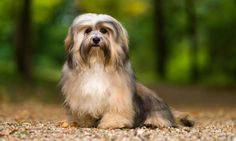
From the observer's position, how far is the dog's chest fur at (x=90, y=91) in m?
10.1

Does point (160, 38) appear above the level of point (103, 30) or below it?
below

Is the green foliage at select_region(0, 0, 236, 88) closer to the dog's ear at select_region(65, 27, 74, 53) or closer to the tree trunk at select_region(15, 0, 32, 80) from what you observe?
the tree trunk at select_region(15, 0, 32, 80)

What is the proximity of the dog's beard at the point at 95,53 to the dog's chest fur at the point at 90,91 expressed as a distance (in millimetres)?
108

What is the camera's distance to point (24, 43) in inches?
1000

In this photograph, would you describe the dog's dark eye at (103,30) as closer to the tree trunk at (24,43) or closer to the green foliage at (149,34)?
the tree trunk at (24,43)

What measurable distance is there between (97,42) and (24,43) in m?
15.8

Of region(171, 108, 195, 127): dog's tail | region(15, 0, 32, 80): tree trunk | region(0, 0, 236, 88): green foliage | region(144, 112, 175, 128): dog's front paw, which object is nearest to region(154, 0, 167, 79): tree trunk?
region(0, 0, 236, 88): green foliage

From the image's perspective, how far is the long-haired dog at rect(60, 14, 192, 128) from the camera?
9992 millimetres

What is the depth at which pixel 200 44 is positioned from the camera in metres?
41.5

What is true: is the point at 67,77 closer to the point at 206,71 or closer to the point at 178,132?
the point at 178,132

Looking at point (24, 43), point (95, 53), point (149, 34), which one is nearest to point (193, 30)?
point (149, 34)

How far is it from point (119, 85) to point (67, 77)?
29.7 inches

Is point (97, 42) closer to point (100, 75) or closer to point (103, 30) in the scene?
point (103, 30)

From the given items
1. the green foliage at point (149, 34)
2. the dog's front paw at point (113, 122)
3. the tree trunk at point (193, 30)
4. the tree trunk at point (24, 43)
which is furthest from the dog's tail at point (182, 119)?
the tree trunk at point (193, 30)
